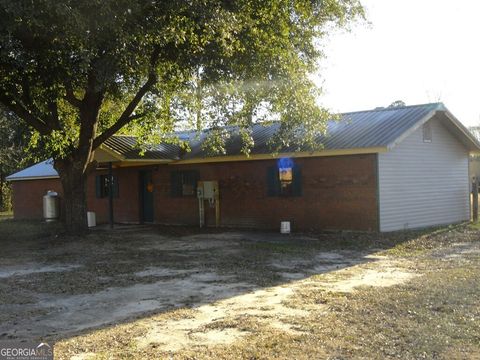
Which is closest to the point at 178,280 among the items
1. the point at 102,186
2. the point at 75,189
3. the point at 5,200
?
the point at 75,189

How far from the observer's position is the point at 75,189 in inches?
649

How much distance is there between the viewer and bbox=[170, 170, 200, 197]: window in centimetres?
2123

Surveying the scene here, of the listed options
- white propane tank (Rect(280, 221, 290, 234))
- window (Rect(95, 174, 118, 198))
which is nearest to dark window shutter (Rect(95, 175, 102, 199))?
window (Rect(95, 174, 118, 198))

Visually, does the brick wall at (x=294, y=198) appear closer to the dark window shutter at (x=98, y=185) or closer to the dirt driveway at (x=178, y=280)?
the dirt driveway at (x=178, y=280)

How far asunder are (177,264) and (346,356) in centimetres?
660

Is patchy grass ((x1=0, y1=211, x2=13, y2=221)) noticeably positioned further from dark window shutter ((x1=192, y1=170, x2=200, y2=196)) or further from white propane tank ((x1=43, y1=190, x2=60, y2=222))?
dark window shutter ((x1=192, y1=170, x2=200, y2=196))

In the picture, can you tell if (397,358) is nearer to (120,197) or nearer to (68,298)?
(68,298)

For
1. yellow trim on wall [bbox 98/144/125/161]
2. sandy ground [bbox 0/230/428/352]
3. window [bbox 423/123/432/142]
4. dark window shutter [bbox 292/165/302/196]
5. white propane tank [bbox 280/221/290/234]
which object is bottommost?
sandy ground [bbox 0/230/428/352]

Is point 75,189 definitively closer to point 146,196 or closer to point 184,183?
point 184,183

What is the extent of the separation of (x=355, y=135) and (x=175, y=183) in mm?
7816

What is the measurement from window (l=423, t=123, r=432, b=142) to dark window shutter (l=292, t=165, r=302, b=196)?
4408 millimetres

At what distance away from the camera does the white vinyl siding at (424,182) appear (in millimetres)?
16547

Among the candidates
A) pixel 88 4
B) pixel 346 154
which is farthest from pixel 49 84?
pixel 346 154

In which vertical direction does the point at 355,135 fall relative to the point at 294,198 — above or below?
above
